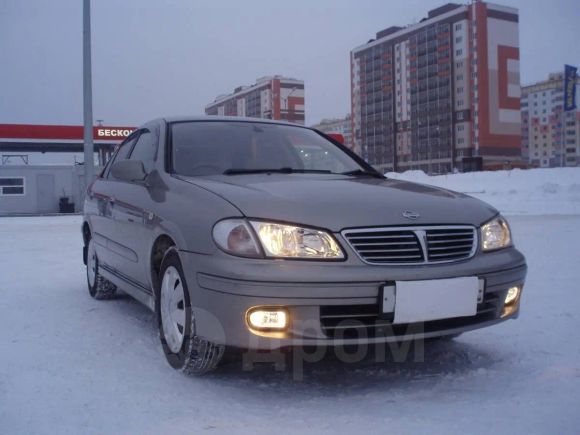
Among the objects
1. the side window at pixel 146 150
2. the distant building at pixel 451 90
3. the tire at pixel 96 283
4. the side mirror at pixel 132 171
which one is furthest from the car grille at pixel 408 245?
the distant building at pixel 451 90

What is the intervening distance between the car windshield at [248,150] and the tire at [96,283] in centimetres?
168

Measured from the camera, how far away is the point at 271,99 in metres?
94.2

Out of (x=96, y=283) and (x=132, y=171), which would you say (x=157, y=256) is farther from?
(x=96, y=283)

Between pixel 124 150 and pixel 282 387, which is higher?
pixel 124 150

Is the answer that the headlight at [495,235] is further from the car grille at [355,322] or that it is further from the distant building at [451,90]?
the distant building at [451,90]

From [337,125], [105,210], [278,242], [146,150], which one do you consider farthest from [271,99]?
[278,242]

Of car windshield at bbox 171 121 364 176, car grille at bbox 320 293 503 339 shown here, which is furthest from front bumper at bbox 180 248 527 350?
car windshield at bbox 171 121 364 176

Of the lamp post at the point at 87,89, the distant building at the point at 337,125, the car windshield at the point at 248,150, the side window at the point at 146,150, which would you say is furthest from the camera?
the distant building at the point at 337,125

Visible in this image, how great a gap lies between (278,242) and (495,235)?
4.10 feet

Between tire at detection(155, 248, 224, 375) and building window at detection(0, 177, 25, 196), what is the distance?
23.4m

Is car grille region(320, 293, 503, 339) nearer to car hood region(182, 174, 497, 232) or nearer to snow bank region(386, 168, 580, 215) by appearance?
car hood region(182, 174, 497, 232)

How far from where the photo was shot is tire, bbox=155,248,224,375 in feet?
9.78

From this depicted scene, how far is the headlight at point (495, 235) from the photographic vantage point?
124 inches

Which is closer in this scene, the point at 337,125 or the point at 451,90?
the point at 451,90
